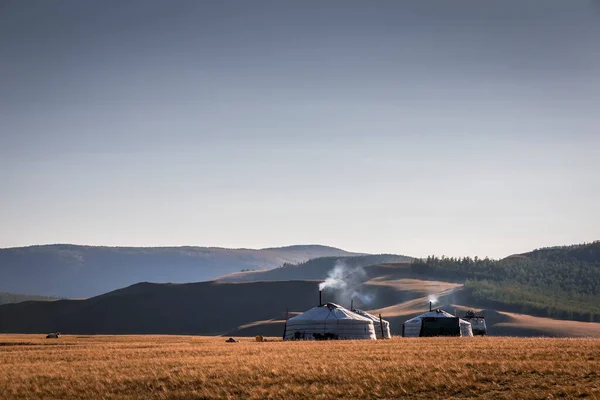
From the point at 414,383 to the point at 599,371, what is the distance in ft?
24.6

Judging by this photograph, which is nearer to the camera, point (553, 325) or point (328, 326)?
point (328, 326)

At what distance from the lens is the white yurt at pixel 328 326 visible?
298ft

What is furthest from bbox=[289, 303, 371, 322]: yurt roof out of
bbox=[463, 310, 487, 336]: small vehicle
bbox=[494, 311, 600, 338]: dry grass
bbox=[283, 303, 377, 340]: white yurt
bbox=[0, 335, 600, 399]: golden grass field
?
bbox=[494, 311, 600, 338]: dry grass

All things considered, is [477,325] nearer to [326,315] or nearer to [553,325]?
[326,315]

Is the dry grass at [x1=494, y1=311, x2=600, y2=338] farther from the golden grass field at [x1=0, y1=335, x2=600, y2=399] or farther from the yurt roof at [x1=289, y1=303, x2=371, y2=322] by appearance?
the golden grass field at [x1=0, y1=335, x2=600, y2=399]

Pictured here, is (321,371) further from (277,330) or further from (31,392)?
(277,330)

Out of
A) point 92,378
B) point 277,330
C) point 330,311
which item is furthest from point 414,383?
point 277,330

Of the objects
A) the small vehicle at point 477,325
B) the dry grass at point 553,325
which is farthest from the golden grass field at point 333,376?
the dry grass at point 553,325

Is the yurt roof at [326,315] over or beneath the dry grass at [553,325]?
over

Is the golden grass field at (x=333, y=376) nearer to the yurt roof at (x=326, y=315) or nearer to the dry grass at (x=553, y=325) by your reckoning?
the yurt roof at (x=326, y=315)

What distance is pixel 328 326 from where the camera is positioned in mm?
91125

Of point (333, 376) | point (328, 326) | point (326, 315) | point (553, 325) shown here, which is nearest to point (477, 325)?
point (326, 315)

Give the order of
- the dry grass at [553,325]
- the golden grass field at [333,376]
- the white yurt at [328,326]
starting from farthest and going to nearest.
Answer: the dry grass at [553,325]
the white yurt at [328,326]
the golden grass field at [333,376]

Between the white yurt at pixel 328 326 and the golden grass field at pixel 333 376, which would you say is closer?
the golden grass field at pixel 333 376
